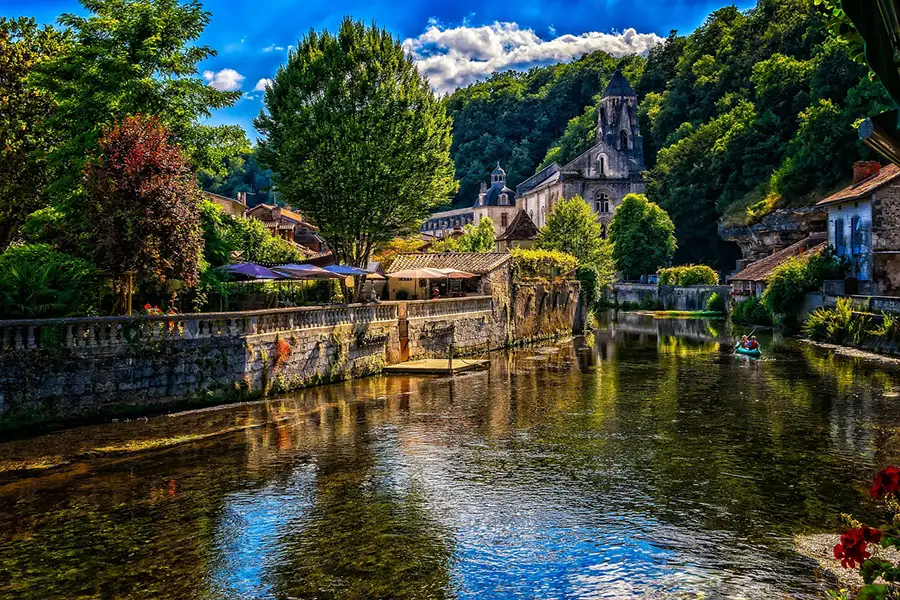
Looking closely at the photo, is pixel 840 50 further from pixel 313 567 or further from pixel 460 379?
pixel 313 567

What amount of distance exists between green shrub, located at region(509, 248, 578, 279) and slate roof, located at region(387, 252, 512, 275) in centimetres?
256

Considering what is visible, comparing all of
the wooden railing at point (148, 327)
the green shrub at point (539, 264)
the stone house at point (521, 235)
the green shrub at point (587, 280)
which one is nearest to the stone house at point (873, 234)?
the green shrub at point (587, 280)

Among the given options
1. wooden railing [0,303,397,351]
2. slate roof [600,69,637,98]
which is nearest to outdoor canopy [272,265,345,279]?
wooden railing [0,303,397,351]

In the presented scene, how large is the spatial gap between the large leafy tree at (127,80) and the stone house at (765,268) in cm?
4024

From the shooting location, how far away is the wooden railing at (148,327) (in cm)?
1956

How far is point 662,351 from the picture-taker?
40875 millimetres

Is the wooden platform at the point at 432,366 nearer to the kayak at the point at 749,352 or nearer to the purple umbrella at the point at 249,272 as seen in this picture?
the purple umbrella at the point at 249,272

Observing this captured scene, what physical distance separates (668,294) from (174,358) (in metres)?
63.8

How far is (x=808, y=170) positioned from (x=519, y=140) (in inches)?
3669

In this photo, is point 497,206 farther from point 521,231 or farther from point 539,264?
point 539,264

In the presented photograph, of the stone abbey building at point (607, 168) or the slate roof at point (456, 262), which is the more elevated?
the stone abbey building at point (607, 168)

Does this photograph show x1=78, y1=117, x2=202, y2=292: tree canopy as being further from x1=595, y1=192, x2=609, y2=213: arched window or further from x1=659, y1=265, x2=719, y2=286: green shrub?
x1=595, y1=192, x2=609, y2=213: arched window

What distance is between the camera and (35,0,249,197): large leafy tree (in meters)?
27.5

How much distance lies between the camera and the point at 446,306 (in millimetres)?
37719
